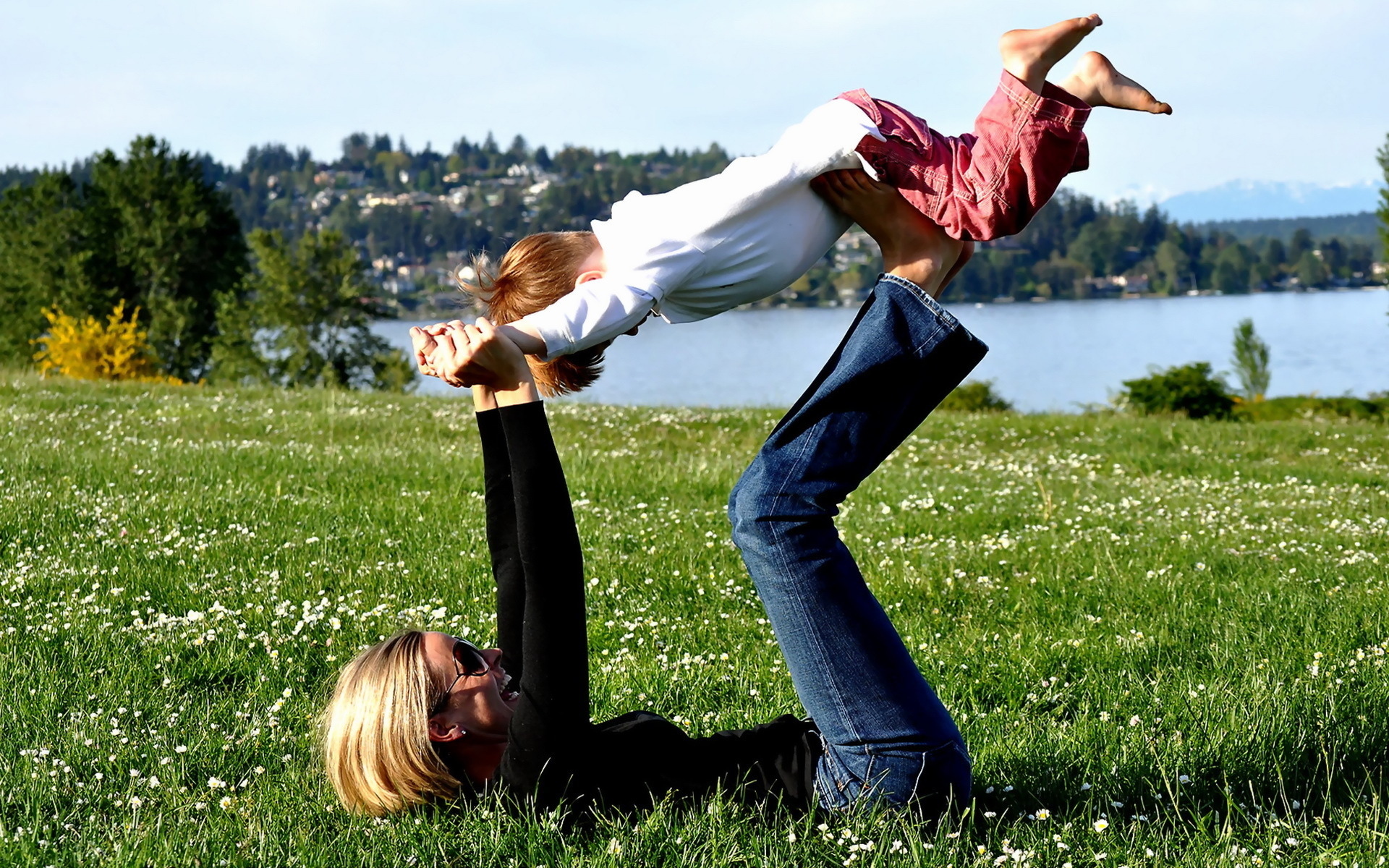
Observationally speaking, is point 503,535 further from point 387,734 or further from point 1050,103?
point 1050,103

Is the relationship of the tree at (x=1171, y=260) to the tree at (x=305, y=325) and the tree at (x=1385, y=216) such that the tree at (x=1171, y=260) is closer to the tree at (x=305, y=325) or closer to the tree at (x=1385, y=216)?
the tree at (x=305, y=325)

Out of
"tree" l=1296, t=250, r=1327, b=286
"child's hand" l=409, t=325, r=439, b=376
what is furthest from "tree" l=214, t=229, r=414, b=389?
"tree" l=1296, t=250, r=1327, b=286

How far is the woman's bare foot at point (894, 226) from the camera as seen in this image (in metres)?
3.74

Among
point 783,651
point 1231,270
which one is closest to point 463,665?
point 783,651

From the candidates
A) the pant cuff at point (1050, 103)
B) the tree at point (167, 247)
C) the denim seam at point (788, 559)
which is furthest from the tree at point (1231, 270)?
the denim seam at point (788, 559)

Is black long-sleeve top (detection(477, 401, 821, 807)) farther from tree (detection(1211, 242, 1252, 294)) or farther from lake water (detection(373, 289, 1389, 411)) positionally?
tree (detection(1211, 242, 1252, 294))

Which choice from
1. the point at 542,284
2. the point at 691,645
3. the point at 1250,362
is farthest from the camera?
the point at 1250,362

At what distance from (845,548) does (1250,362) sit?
4067cm

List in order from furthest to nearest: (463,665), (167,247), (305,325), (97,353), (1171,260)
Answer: (1171,260) → (167,247) → (305,325) → (97,353) → (463,665)

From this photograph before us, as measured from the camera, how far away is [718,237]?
3.64 m

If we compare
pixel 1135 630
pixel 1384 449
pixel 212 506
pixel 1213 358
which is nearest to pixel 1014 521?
pixel 1135 630

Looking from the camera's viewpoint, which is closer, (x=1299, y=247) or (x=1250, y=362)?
(x=1250, y=362)

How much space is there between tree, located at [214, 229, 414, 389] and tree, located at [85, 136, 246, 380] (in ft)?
9.80

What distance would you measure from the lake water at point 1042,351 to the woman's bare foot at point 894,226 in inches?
698
